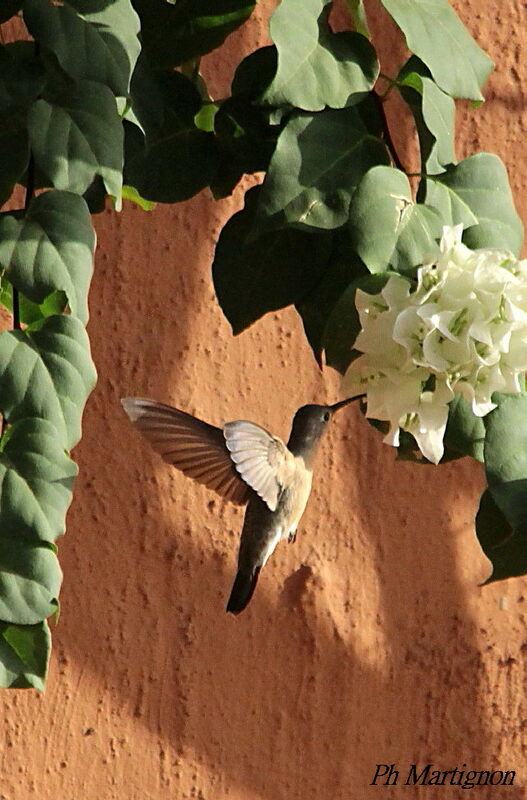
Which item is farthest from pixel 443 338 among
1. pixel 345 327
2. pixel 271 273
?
pixel 271 273

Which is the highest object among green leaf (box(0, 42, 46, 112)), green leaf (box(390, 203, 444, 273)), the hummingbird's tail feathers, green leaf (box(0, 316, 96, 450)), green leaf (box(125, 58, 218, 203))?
green leaf (box(0, 42, 46, 112))

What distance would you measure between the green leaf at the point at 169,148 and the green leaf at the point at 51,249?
169 millimetres

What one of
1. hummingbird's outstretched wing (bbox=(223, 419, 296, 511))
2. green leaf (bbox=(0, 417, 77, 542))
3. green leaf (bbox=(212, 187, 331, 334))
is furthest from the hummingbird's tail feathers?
green leaf (bbox=(0, 417, 77, 542))

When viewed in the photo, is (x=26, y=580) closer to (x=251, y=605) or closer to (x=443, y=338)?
(x=443, y=338)

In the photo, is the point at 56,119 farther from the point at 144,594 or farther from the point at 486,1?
the point at 486,1

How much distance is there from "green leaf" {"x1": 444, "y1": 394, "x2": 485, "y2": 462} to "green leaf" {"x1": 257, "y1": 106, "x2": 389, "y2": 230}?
151 millimetres

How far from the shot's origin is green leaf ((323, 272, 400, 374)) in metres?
0.74

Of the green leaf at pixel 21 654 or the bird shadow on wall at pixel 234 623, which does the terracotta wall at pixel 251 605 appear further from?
the green leaf at pixel 21 654

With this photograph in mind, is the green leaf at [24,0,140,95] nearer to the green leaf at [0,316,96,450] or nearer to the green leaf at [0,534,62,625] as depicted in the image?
the green leaf at [0,316,96,450]

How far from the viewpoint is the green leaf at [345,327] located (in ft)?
2.43

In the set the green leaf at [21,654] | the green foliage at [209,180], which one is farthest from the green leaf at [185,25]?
the green leaf at [21,654]

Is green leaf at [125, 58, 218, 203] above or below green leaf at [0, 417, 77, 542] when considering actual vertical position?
above

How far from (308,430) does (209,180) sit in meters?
0.28

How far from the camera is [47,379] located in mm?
705
